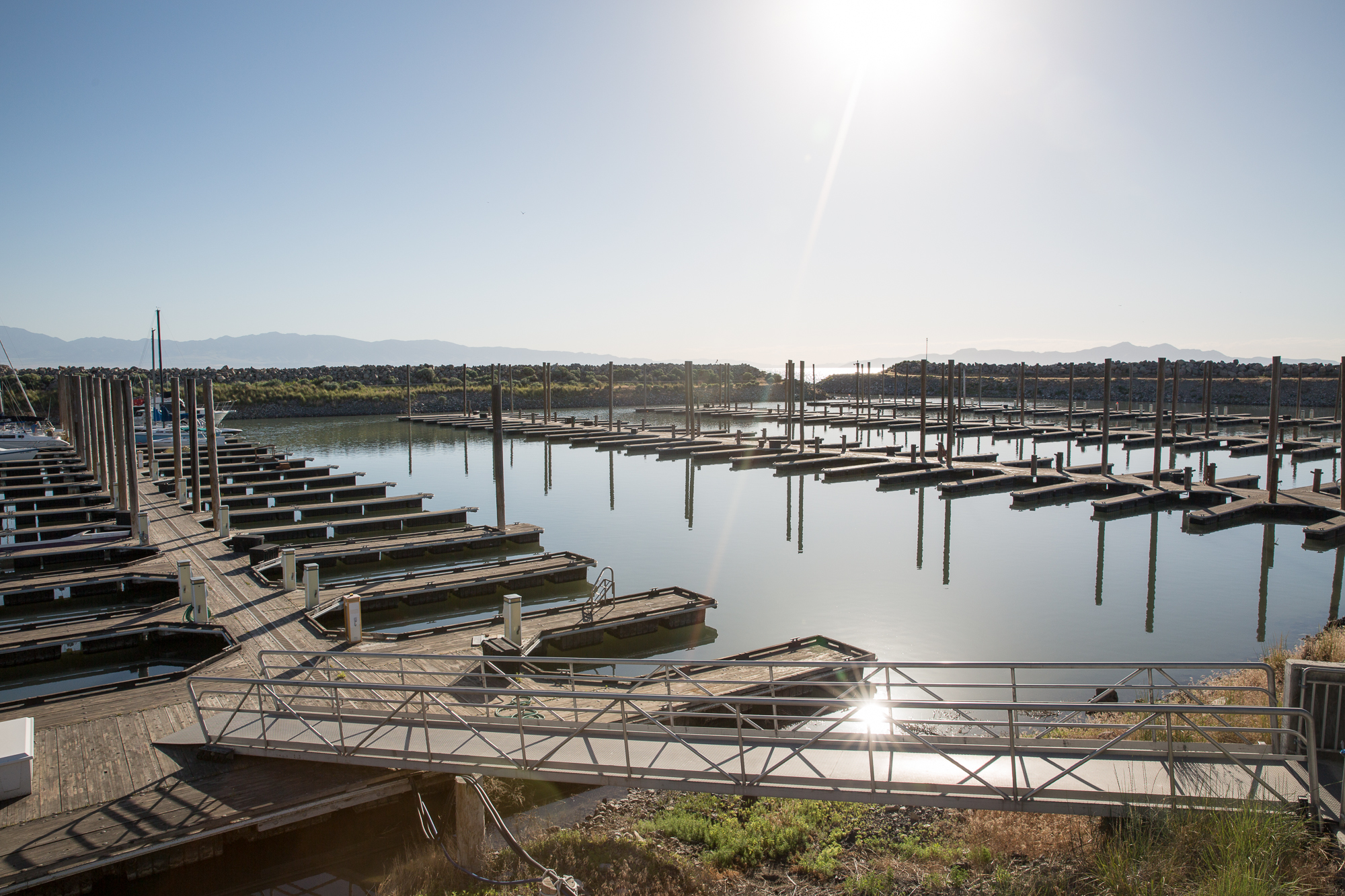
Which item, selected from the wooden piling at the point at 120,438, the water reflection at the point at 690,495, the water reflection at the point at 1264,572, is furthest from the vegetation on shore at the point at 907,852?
the wooden piling at the point at 120,438

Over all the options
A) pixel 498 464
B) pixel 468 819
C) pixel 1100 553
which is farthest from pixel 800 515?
pixel 468 819

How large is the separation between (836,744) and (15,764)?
660cm

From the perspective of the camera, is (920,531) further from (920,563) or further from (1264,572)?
(1264,572)

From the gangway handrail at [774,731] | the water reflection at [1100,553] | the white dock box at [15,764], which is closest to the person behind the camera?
the gangway handrail at [774,731]

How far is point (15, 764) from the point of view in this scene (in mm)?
6477

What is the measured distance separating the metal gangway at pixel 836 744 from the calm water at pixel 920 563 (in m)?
4.62

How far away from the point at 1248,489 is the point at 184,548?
29.7m

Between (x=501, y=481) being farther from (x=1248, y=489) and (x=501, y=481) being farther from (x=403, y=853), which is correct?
(x=1248, y=489)

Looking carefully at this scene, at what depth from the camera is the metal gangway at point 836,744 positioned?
5633 mm

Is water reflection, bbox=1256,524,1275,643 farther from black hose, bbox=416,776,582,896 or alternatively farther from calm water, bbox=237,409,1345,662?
black hose, bbox=416,776,582,896

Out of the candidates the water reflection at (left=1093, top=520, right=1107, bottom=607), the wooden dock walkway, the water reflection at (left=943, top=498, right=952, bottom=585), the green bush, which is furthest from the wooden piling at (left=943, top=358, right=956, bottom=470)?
the green bush

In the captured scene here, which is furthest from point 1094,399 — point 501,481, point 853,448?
point 501,481

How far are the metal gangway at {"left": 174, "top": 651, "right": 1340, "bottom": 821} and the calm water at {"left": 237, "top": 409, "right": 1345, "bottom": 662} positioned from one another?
462cm

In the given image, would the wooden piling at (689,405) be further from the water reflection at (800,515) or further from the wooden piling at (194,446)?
the wooden piling at (194,446)
